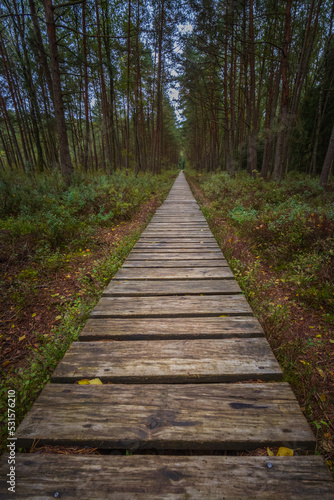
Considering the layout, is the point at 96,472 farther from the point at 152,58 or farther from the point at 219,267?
the point at 152,58

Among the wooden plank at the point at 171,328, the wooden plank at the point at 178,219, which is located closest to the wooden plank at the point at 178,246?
the wooden plank at the point at 178,219

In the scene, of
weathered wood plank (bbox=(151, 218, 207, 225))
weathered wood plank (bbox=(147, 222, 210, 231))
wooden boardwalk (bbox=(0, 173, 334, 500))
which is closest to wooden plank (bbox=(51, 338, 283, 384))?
wooden boardwalk (bbox=(0, 173, 334, 500))

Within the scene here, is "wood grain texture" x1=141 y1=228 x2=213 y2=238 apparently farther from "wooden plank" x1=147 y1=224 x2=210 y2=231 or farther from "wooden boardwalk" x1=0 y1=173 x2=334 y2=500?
"wooden boardwalk" x1=0 y1=173 x2=334 y2=500

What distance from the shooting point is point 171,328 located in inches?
85.4

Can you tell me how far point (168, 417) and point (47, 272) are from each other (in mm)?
3341

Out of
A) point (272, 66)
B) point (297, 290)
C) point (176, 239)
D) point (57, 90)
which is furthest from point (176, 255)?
point (272, 66)

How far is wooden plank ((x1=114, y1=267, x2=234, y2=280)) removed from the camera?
330cm

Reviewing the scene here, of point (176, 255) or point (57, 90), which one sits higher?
point (57, 90)

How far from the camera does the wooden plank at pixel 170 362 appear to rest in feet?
5.41

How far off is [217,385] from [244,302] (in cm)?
122

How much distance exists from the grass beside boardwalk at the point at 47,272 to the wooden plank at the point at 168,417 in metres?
0.31

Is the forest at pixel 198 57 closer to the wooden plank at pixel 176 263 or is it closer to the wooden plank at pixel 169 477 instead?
the wooden plank at pixel 176 263

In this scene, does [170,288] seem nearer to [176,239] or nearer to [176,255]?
[176,255]

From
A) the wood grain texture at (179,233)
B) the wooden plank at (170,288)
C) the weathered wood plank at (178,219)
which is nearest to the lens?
the wooden plank at (170,288)
